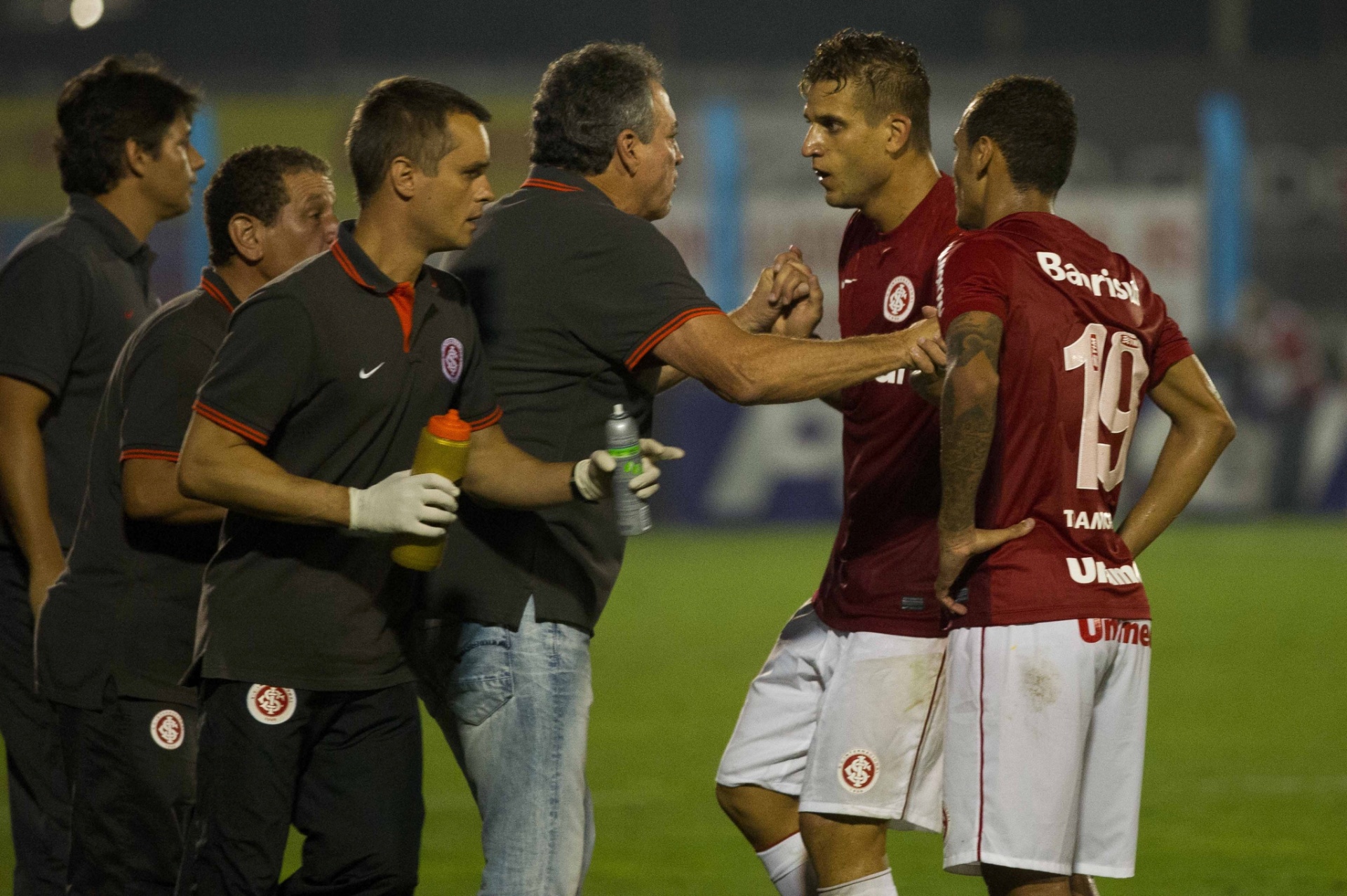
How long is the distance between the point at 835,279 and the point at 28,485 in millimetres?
17644

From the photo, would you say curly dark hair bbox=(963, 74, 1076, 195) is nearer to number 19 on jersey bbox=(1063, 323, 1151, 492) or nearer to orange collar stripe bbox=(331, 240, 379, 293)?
number 19 on jersey bbox=(1063, 323, 1151, 492)

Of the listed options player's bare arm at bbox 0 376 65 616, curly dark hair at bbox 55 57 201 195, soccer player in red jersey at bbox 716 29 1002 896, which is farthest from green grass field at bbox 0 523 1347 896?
curly dark hair at bbox 55 57 201 195

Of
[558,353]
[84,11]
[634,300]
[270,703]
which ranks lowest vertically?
[270,703]

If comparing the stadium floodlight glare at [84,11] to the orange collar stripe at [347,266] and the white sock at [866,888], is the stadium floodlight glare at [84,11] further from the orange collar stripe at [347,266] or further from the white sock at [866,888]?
the white sock at [866,888]

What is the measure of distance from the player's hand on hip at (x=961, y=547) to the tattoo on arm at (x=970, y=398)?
95 mm

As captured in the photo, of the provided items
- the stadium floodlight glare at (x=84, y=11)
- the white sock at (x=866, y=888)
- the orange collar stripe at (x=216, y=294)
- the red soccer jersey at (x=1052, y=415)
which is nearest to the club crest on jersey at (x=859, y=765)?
the white sock at (x=866, y=888)

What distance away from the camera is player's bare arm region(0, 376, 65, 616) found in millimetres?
4711

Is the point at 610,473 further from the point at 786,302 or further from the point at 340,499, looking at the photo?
the point at 786,302

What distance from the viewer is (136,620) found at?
4.32 m

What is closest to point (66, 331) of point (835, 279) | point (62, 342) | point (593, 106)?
point (62, 342)

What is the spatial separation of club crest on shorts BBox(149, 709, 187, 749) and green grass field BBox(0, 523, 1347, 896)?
1.95m

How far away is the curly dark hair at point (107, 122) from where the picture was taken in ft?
16.9

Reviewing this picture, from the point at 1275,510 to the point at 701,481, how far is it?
22.3 ft

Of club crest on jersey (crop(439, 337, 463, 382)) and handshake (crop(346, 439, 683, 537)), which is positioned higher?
club crest on jersey (crop(439, 337, 463, 382))
